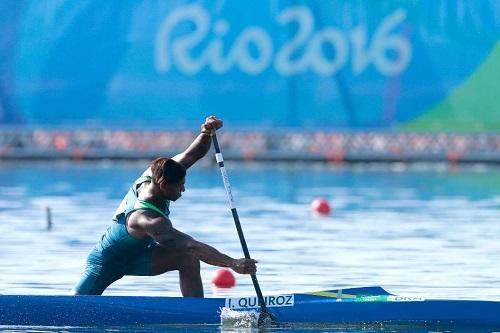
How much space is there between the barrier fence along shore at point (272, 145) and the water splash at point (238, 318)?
2174 cm

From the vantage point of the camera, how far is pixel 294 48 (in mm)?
35094

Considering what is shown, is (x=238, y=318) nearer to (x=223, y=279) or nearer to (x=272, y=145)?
(x=223, y=279)

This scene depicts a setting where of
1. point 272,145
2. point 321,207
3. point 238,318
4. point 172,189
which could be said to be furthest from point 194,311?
point 272,145

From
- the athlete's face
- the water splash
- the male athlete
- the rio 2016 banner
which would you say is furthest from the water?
the athlete's face

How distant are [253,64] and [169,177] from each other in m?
22.6

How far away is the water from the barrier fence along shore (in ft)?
1.11

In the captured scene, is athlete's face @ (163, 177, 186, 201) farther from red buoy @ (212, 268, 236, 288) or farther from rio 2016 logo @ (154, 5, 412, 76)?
rio 2016 logo @ (154, 5, 412, 76)

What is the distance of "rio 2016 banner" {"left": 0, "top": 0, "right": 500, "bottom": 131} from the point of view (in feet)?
113

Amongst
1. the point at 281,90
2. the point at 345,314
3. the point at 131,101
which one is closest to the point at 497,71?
the point at 281,90

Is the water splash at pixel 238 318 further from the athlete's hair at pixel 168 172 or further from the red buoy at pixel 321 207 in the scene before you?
the red buoy at pixel 321 207

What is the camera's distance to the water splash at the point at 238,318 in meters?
13.0

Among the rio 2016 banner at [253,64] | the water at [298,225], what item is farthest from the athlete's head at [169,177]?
the rio 2016 banner at [253,64]

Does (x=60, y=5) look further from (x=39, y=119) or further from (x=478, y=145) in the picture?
(x=478, y=145)

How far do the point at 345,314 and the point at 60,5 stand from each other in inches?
950
